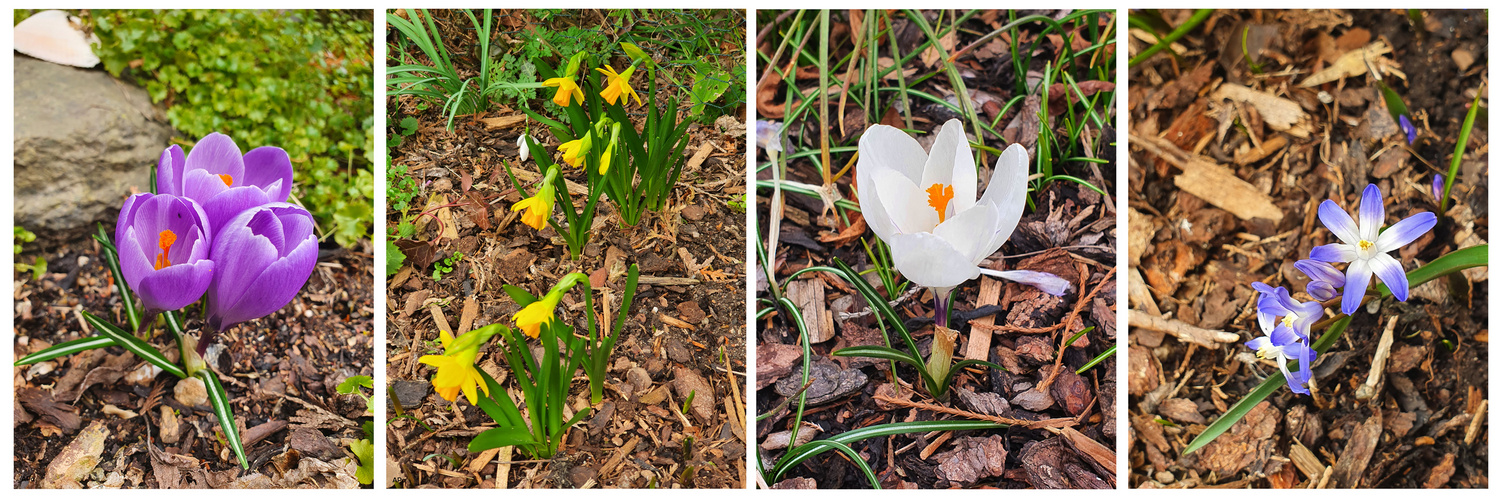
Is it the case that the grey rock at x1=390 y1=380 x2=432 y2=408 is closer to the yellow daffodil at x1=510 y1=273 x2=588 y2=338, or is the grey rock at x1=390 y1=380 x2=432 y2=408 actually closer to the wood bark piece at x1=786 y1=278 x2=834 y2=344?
the yellow daffodil at x1=510 y1=273 x2=588 y2=338

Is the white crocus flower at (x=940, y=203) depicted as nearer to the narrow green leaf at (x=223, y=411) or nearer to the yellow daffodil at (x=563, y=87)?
the yellow daffodil at (x=563, y=87)

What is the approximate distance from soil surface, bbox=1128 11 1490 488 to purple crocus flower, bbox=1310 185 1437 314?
0.10m

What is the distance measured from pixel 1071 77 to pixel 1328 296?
1.98 ft

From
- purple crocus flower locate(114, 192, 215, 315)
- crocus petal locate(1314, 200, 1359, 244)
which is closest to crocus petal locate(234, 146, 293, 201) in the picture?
purple crocus flower locate(114, 192, 215, 315)

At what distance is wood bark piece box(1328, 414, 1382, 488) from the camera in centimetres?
131

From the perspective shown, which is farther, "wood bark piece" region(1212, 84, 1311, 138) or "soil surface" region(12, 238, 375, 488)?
"wood bark piece" region(1212, 84, 1311, 138)

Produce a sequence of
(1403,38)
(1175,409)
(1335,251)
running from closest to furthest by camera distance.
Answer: (1335,251), (1175,409), (1403,38)

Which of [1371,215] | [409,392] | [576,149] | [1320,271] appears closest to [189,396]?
[409,392]

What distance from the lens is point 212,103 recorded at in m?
1.32

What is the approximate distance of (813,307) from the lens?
1.27 meters

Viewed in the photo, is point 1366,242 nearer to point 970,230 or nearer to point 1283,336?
point 1283,336
